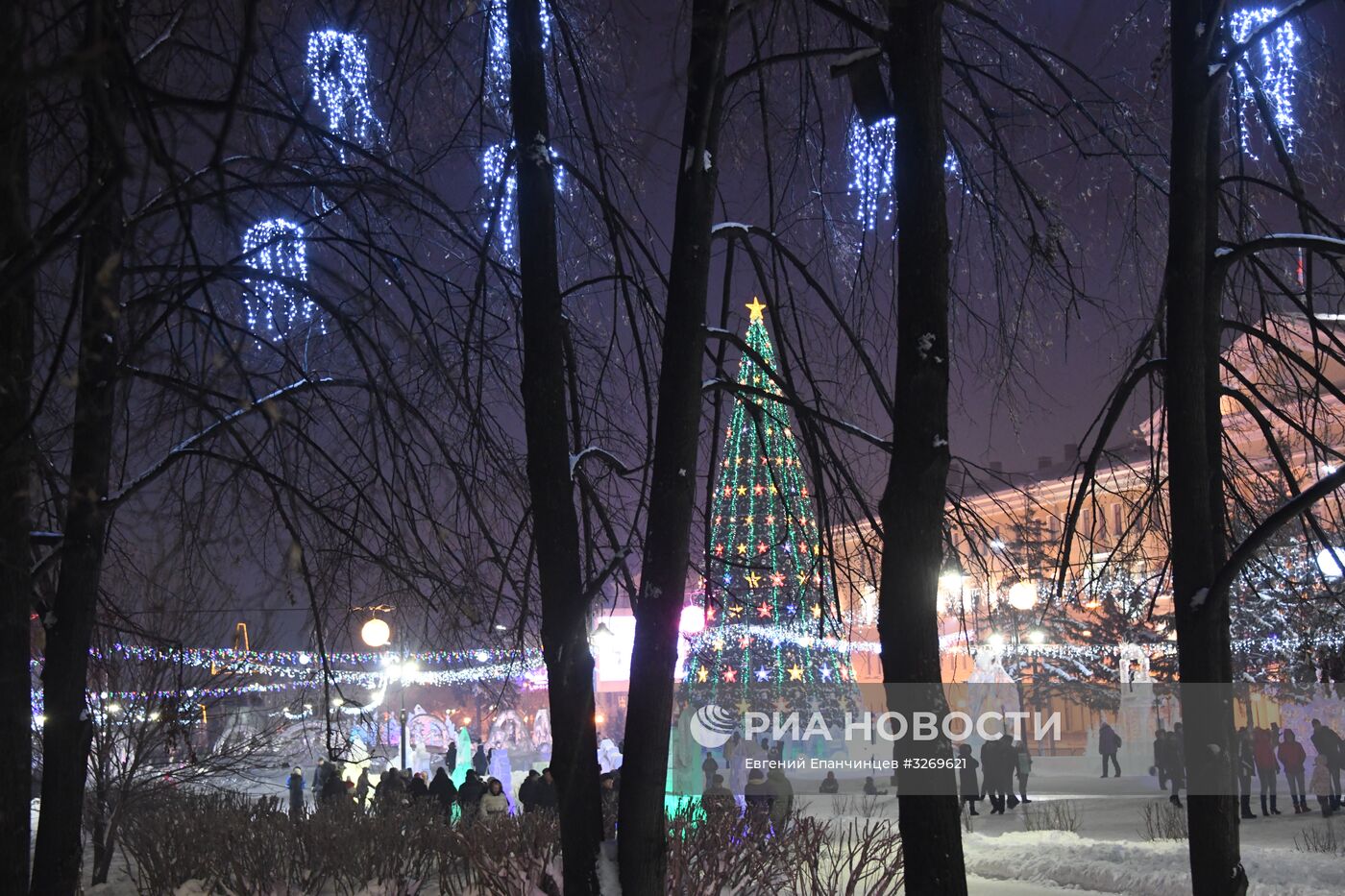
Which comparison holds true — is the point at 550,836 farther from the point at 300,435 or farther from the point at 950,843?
the point at 950,843

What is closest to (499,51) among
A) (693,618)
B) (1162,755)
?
(1162,755)

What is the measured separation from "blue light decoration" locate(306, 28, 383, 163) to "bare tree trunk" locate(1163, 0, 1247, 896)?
13.7 feet

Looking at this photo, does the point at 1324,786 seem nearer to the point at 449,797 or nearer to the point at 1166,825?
the point at 1166,825

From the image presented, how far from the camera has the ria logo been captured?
34.2 meters

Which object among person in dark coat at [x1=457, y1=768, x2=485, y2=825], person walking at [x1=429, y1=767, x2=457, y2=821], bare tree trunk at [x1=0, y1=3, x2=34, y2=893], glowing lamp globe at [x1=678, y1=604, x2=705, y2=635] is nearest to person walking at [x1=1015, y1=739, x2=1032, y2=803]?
glowing lamp globe at [x1=678, y1=604, x2=705, y2=635]

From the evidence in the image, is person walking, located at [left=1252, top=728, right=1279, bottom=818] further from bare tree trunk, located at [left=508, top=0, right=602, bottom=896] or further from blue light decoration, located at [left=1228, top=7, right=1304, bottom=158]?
bare tree trunk, located at [left=508, top=0, right=602, bottom=896]

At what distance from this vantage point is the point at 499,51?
7395 mm

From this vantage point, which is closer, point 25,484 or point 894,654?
point 25,484

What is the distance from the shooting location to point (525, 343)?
668 centimetres

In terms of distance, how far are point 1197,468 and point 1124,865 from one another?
30.9ft

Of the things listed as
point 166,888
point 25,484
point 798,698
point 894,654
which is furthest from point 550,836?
point 798,698

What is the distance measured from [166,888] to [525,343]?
25.4 feet

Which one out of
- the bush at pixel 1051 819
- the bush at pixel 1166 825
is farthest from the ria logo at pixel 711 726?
the bush at pixel 1166 825

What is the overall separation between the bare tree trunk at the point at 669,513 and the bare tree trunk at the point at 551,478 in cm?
37
